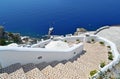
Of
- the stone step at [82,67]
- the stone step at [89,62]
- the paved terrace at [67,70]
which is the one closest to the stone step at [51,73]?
the paved terrace at [67,70]

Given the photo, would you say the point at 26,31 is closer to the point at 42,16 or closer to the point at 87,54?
the point at 42,16

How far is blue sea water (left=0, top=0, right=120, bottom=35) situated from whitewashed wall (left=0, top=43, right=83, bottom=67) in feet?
202

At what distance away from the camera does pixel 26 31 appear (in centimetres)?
8444

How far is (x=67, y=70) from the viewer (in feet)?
47.0

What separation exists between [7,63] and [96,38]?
10.3 metres

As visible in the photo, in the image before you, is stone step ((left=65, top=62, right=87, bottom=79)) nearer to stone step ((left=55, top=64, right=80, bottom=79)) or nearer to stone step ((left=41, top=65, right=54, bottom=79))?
stone step ((left=55, top=64, right=80, bottom=79))

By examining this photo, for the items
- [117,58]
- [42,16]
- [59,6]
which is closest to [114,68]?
[117,58]

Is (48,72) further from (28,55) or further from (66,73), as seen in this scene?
(28,55)

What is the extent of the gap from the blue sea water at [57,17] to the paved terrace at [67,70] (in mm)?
60399

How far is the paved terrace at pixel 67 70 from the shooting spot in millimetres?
12783

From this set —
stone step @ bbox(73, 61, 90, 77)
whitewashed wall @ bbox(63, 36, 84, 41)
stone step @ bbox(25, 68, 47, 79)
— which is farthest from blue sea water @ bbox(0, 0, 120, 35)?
stone step @ bbox(25, 68, 47, 79)

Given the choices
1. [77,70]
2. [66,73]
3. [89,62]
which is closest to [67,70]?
[66,73]

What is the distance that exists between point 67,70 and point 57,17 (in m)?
85.3

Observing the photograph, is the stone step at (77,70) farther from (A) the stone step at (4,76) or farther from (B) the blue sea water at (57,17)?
(B) the blue sea water at (57,17)
